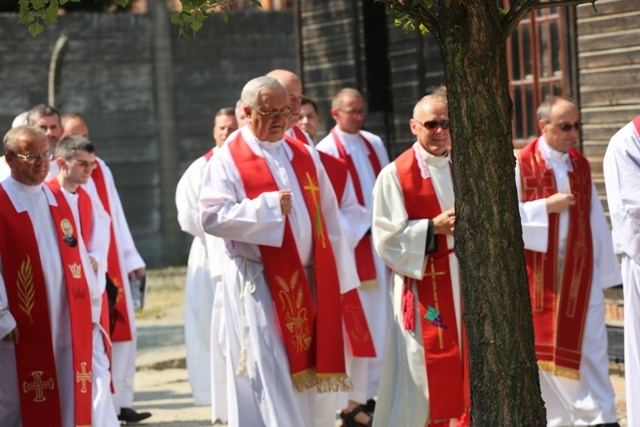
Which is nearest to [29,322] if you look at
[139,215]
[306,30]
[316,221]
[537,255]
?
[316,221]

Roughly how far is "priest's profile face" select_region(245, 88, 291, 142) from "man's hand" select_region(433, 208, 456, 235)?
95 cm

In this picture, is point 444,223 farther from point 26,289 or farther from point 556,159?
point 26,289

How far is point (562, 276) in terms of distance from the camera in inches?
337

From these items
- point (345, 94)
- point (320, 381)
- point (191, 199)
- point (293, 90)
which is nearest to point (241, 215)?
point (320, 381)

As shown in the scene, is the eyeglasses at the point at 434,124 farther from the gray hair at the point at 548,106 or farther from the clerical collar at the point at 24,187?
the clerical collar at the point at 24,187

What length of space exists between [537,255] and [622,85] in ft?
7.39

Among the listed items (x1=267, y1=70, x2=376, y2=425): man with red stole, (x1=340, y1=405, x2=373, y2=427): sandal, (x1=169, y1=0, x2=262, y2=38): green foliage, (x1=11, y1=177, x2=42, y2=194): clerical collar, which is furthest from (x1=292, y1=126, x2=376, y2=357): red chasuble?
(x1=169, y1=0, x2=262, y2=38): green foliage

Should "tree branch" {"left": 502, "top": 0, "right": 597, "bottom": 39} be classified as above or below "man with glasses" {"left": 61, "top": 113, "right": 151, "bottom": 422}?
above

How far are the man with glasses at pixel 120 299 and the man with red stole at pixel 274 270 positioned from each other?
2516mm

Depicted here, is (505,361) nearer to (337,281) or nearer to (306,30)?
(337,281)

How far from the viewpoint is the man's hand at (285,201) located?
23.1 ft

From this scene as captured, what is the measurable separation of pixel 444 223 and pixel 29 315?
214 cm

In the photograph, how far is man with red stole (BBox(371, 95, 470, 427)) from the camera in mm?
7246

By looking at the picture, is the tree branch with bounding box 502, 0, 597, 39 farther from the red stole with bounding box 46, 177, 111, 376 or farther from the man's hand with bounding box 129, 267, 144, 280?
the man's hand with bounding box 129, 267, 144, 280
